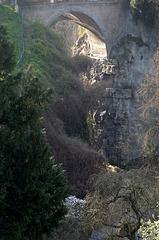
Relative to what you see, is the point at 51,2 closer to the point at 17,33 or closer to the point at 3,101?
the point at 17,33

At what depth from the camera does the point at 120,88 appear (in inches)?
798

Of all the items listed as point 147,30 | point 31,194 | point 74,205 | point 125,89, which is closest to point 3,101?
point 31,194

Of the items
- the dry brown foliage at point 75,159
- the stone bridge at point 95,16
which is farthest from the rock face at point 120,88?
the dry brown foliage at point 75,159

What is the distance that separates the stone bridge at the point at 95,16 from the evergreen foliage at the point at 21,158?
47.8 ft

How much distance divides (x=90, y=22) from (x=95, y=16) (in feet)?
2.43

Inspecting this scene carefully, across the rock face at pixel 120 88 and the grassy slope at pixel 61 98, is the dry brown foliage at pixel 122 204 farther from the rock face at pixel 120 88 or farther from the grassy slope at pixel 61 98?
the rock face at pixel 120 88

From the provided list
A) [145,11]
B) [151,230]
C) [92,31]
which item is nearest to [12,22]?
[92,31]

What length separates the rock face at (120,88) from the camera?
57.5ft

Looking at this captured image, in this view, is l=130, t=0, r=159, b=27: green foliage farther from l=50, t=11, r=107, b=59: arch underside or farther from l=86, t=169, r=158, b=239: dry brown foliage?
l=86, t=169, r=158, b=239: dry brown foliage

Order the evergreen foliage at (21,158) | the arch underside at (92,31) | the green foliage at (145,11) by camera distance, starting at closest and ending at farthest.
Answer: the evergreen foliage at (21,158), the green foliage at (145,11), the arch underside at (92,31)

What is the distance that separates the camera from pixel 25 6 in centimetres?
1956

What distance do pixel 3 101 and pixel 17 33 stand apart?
13342 millimetres

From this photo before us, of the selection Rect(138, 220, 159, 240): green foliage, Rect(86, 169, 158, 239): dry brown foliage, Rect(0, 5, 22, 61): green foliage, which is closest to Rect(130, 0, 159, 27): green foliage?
Rect(0, 5, 22, 61): green foliage

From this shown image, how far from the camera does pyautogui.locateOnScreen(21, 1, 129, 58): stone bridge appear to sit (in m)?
19.8
